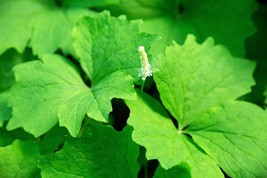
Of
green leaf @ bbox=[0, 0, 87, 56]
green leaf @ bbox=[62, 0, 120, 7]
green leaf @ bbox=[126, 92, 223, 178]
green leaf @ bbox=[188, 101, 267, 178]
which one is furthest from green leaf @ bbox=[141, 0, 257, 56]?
green leaf @ bbox=[126, 92, 223, 178]

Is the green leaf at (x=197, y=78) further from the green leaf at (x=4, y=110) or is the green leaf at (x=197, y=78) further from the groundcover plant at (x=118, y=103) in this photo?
the green leaf at (x=4, y=110)

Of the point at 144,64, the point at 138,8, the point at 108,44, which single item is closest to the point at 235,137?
the point at 144,64

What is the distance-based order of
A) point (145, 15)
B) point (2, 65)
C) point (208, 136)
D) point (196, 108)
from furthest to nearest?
1. point (145, 15)
2. point (2, 65)
3. point (196, 108)
4. point (208, 136)

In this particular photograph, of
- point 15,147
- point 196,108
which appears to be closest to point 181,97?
point 196,108

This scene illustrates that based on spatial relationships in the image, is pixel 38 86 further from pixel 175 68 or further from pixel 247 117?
pixel 247 117

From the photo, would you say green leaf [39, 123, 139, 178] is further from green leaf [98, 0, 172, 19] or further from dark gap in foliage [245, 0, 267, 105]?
dark gap in foliage [245, 0, 267, 105]
